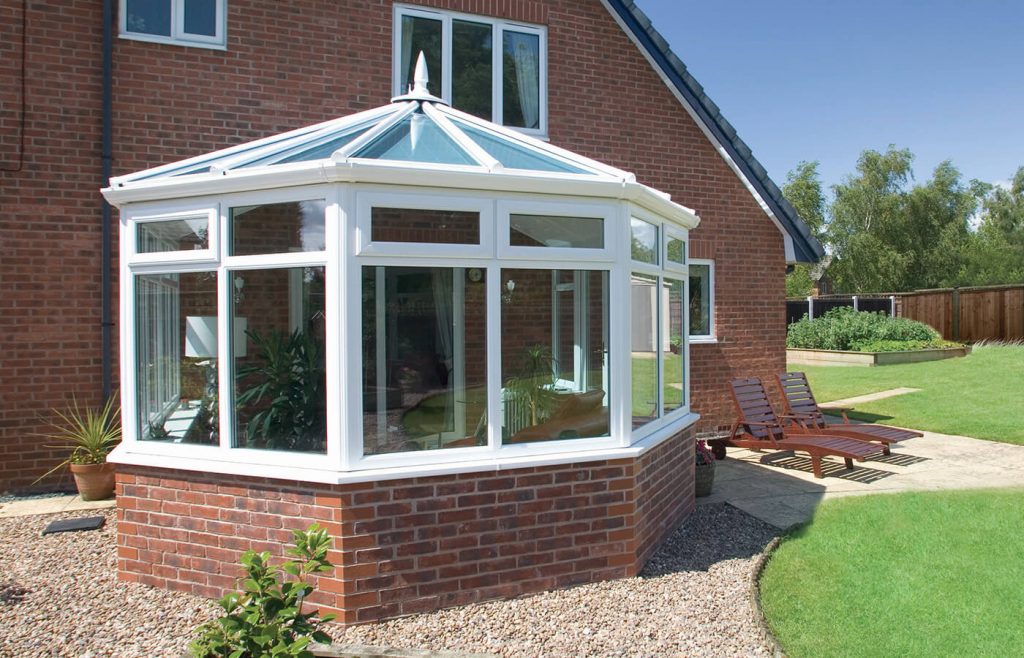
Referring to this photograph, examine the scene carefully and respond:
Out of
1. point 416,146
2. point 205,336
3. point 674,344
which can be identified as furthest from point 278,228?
point 674,344

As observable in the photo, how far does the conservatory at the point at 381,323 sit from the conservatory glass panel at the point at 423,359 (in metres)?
0.01

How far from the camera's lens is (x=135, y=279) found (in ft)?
17.1

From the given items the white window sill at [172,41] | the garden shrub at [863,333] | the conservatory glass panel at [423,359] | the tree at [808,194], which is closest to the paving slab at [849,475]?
the conservatory glass panel at [423,359]

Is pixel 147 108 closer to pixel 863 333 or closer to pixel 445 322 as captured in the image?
pixel 445 322

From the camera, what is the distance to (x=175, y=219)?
5062mm

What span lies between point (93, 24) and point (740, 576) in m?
8.03

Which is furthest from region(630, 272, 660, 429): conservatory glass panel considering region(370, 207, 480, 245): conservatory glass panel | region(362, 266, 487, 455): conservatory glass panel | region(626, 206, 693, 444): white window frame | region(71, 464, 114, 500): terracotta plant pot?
region(71, 464, 114, 500): terracotta plant pot

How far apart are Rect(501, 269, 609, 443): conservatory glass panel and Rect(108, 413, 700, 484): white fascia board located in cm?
20

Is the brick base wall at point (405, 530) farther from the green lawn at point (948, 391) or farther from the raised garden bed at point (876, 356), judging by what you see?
the raised garden bed at point (876, 356)

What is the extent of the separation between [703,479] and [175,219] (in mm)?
5384

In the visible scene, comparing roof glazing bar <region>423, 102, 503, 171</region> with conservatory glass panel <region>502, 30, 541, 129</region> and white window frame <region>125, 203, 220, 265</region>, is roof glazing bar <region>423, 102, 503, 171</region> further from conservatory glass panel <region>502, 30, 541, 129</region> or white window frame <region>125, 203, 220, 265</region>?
conservatory glass panel <region>502, 30, 541, 129</region>

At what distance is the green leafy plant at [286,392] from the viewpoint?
15.4ft

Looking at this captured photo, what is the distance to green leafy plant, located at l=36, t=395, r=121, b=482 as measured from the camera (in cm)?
715

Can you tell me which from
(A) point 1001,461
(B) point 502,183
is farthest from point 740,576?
(A) point 1001,461
